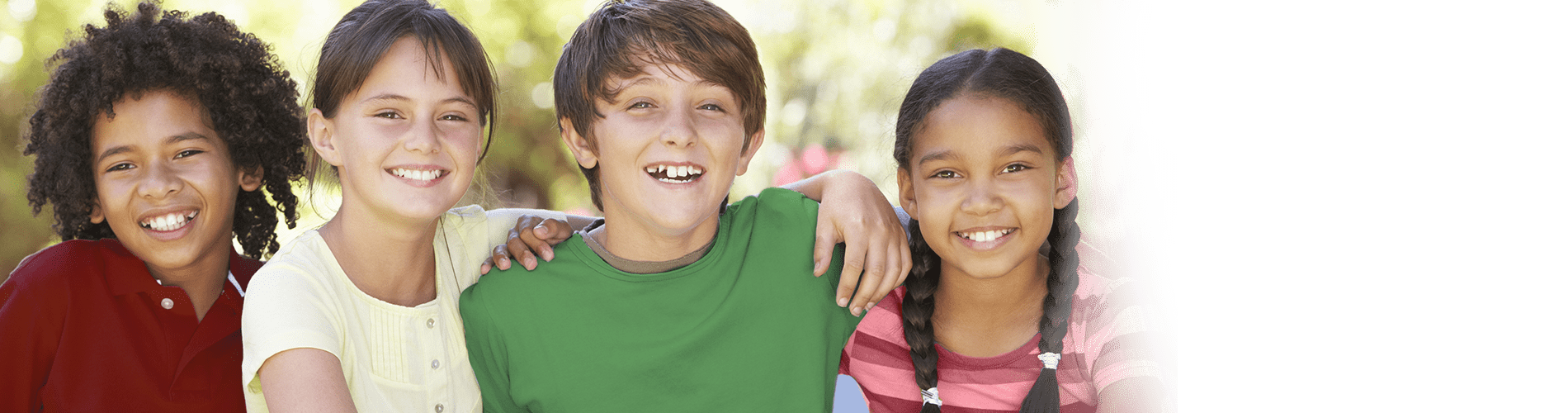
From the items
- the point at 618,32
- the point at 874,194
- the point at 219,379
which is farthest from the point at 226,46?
the point at 874,194

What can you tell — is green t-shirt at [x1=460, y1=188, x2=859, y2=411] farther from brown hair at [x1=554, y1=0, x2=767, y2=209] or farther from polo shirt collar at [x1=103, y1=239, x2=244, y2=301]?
polo shirt collar at [x1=103, y1=239, x2=244, y2=301]

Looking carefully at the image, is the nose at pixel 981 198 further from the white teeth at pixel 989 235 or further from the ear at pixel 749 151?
the ear at pixel 749 151

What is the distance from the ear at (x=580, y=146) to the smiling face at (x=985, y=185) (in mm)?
744

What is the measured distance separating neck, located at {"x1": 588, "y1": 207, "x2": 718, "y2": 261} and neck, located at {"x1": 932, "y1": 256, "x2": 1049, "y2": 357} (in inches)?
24.2

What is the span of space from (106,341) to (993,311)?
197 centimetres

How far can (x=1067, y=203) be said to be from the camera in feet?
7.23

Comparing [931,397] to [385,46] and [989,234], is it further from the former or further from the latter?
[385,46]

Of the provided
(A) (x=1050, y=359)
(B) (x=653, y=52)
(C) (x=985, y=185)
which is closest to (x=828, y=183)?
(C) (x=985, y=185)

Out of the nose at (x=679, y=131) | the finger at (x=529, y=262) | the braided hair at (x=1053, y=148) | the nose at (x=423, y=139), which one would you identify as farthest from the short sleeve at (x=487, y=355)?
the braided hair at (x=1053, y=148)

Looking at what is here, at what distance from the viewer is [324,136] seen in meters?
2.12

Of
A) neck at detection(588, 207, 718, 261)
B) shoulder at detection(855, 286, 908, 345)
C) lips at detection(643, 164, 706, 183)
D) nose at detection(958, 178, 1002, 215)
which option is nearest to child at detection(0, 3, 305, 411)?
neck at detection(588, 207, 718, 261)

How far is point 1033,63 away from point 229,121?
6.37ft

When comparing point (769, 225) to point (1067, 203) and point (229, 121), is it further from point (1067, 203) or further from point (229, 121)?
point (229, 121)

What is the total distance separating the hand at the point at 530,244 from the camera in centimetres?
209
